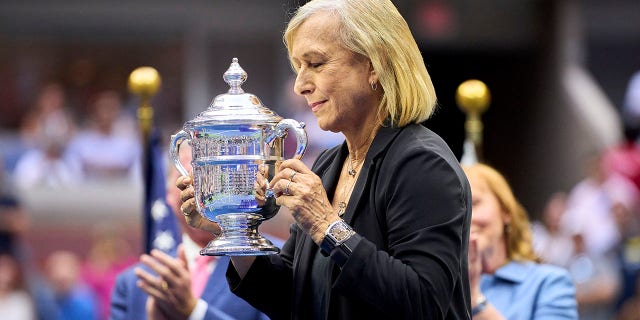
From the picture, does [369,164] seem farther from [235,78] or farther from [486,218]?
[486,218]

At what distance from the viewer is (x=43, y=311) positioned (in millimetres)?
7848

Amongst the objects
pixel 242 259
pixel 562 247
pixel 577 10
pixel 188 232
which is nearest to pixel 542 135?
pixel 577 10

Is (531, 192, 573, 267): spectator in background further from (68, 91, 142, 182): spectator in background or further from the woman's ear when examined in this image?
the woman's ear

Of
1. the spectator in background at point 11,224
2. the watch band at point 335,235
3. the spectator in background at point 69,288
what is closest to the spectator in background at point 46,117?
the spectator in background at point 11,224

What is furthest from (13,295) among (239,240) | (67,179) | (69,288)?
(239,240)

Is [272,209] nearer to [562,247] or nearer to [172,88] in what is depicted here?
[562,247]

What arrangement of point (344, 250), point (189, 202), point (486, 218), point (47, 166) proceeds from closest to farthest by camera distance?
point (344, 250), point (189, 202), point (486, 218), point (47, 166)

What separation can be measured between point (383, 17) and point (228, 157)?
41cm

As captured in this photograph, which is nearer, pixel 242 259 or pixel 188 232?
pixel 242 259

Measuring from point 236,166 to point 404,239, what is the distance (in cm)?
37

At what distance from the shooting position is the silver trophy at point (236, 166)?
265cm

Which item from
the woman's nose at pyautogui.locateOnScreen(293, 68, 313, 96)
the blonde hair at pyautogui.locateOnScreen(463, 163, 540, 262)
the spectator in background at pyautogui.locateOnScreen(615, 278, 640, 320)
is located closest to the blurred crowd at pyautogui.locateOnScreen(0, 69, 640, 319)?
the spectator in background at pyautogui.locateOnScreen(615, 278, 640, 320)

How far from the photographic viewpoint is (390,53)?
2.65 metres

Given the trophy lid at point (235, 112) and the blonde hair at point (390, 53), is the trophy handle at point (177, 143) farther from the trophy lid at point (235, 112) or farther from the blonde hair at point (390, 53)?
the blonde hair at point (390, 53)
